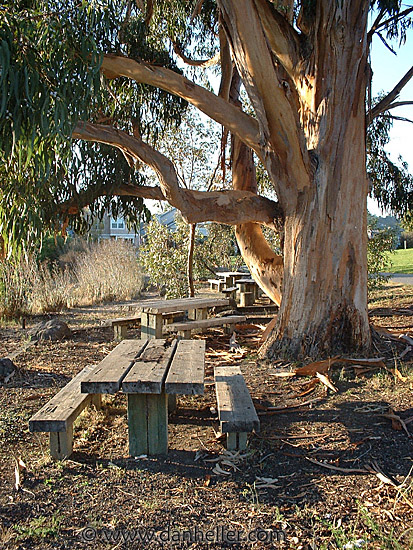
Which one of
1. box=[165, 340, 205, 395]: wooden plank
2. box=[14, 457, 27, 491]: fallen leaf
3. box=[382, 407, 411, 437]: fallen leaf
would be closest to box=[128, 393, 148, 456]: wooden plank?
box=[165, 340, 205, 395]: wooden plank

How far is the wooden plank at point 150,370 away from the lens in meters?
Answer: 2.94

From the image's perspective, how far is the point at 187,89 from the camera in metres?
5.95

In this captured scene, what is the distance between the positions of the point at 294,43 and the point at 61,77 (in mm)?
2905

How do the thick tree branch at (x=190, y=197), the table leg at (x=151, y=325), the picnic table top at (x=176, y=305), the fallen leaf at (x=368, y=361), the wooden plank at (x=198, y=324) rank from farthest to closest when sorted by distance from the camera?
the wooden plank at (x=198, y=324), the table leg at (x=151, y=325), the picnic table top at (x=176, y=305), the thick tree branch at (x=190, y=197), the fallen leaf at (x=368, y=361)

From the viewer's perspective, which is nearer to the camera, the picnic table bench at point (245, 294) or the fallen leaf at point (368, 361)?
the fallen leaf at point (368, 361)

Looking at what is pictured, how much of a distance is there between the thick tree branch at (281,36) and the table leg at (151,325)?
342 cm

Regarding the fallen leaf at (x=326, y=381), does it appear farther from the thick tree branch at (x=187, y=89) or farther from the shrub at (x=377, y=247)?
the shrub at (x=377, y=247)

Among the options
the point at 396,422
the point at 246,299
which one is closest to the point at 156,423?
the point at 396,422

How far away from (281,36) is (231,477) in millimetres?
4977

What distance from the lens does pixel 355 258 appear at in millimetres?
5469

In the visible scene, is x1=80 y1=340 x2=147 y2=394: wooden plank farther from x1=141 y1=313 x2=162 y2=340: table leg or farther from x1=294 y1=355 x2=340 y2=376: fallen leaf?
x1=141 y1=313 x2=162 y2=340: table leg

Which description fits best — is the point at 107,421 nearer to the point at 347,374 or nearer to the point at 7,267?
the point at 347,374

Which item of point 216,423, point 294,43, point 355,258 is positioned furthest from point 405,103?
point 216,423

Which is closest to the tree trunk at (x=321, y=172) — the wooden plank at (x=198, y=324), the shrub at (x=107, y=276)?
the wooden plank at (x=198, y=324)
